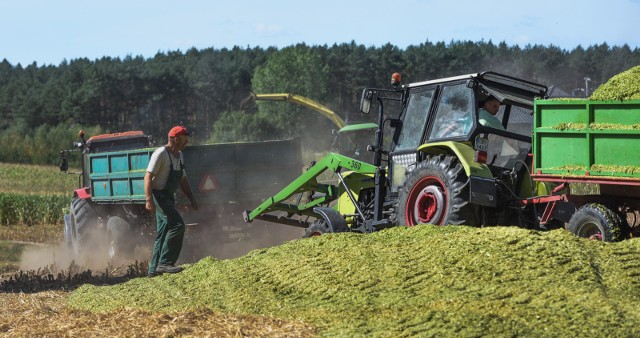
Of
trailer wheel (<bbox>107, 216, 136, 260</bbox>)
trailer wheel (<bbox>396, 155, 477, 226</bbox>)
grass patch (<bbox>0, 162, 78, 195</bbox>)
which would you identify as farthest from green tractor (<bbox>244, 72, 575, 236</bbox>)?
grass patch (<bbox>0, 162, 78, 195</bbox>)

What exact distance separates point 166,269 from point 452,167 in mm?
3261

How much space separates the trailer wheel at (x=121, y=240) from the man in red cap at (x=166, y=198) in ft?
17.0

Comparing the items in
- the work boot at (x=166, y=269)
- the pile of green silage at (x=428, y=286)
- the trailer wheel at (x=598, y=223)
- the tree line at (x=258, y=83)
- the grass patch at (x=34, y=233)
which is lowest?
the grass patch at (x=34, y=233)

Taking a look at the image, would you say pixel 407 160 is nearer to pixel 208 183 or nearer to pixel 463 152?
pixel 463 152

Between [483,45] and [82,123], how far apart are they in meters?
40.4

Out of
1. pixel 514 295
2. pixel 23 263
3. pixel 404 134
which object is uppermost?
pixel 404 134

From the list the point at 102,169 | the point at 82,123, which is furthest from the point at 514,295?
the point at 82,123

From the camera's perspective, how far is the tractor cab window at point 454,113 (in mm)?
9898

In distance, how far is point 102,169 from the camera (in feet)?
54.5

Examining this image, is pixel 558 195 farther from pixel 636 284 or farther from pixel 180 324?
pixel 180 324

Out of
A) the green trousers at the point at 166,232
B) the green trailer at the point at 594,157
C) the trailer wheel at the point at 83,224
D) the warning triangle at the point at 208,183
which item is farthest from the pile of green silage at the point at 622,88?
the trailer wheel at the point at 83,224

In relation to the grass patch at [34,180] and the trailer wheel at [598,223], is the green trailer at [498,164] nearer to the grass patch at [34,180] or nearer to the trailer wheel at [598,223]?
the trailer wheel at [598,223]

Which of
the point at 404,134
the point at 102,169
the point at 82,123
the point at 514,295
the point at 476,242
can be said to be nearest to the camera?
the point at 514,295

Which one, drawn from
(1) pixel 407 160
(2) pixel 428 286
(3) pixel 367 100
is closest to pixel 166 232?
(3) pixel 367 100
